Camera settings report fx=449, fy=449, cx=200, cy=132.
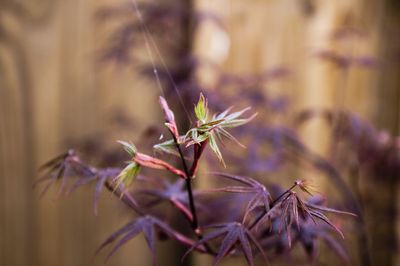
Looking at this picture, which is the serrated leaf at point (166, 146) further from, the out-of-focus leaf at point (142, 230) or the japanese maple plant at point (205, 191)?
the out-of-focus leaf at point (142, 230)

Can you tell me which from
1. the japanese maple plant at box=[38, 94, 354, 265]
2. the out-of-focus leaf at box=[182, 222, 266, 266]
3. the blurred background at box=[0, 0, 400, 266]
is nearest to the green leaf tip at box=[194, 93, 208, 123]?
the japanese maple plant at box=[38, 94, 354, 265]

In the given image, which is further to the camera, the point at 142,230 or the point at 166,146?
the point at 142,230

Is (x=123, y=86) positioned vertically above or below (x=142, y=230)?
above

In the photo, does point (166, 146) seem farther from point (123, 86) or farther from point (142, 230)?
point (123, 86)

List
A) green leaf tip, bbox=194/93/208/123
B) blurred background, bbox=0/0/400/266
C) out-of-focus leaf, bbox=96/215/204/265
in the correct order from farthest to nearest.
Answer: blurred background, bbox=0/0/400/266 → out-of-focus leaf, bbox=96/215/204/265 → green leaf tip, bbox=194/93/208/123

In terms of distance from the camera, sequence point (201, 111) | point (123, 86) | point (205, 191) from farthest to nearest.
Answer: point (123, 86) < point (205, 191) < point (201, 111)

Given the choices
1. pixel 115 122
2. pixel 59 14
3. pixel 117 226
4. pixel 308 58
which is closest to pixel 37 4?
pixel 59 14

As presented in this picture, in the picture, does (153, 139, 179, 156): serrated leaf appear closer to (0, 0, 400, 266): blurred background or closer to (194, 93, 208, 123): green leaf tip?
(194, 93, 208, 123): green leaf tip

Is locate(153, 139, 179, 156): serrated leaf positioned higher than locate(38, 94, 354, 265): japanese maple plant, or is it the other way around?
locate(153, 139, 179, 156): serrated leaf

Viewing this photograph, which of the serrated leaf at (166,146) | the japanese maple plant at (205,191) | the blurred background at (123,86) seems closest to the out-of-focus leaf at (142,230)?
the japanese maple plant at (205,191)

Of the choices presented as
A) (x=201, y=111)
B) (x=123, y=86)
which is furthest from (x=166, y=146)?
(x=123, y=86)
